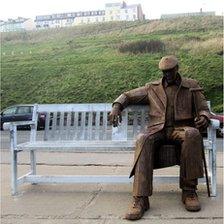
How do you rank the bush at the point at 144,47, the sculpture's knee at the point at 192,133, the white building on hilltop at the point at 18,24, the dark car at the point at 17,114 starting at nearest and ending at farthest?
the sculpture's knee at the point at 192,133
the dark car at the point at 17,114
the bush at the point at 144,47
the white building on hilltop at the point at 18,24

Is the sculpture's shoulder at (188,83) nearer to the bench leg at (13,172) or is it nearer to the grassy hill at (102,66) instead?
the bench leg at (13,172)

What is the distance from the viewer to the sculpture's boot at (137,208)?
5357 millimetres

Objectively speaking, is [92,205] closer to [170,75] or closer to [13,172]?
[13,172]

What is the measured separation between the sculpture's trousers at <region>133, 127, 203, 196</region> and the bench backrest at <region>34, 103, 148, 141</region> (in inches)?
38.6

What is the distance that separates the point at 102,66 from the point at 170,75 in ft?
105

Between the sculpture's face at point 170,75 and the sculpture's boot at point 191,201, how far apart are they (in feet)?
4.10

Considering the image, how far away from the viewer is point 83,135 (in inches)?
276

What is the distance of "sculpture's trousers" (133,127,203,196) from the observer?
5.61m

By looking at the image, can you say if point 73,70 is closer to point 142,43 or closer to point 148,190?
point 142,43

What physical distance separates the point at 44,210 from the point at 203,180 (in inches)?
73.1

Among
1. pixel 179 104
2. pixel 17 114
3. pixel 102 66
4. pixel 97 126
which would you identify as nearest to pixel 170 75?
pixel 179 104

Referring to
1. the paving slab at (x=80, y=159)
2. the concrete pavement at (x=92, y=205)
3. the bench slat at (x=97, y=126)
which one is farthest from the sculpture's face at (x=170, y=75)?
the paving slab at (x=80, y=159)

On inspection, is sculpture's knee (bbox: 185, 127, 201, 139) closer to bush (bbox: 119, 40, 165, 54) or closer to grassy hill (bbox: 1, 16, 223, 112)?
grassy hill (bbox: 1, 16, 223, 112)

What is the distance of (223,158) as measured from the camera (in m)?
10.1
